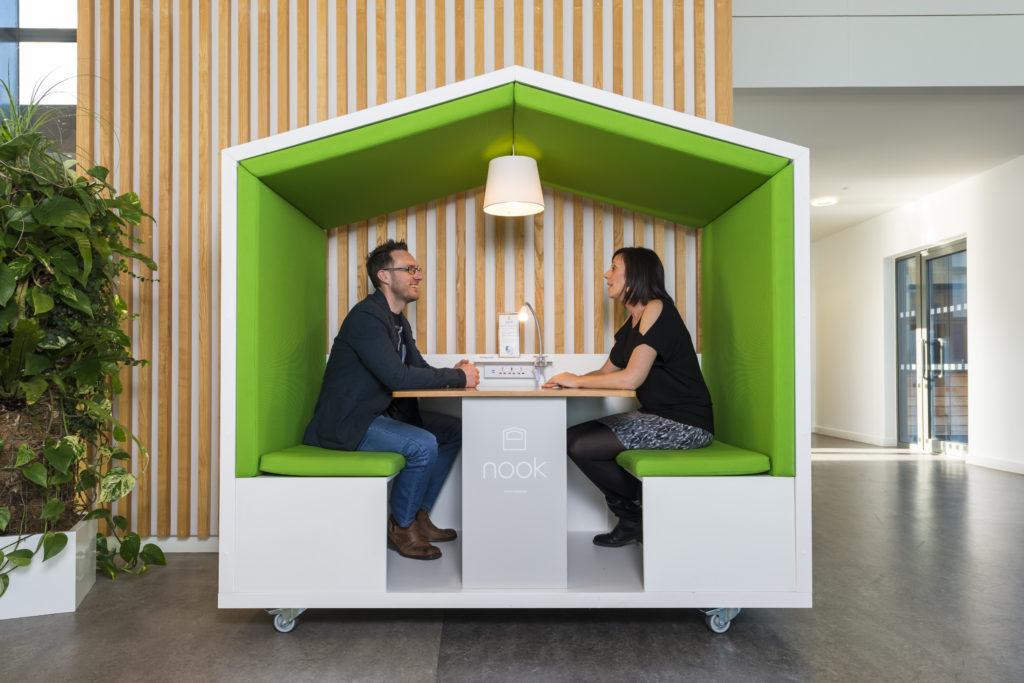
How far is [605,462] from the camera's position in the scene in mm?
3193

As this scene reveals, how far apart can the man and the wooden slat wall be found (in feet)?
1.98

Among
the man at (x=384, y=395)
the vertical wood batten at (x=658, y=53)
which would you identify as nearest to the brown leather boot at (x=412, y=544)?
the man at (x=384, y=395)

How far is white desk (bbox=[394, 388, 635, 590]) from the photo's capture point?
2.65m

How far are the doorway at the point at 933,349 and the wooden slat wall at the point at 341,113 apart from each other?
5856 millimetres

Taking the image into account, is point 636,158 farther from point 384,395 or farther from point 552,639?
point 552,639

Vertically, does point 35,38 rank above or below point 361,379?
above

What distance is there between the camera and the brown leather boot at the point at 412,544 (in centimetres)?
306

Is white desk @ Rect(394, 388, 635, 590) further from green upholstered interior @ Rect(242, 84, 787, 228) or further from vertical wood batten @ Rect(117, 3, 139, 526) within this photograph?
vertical wood batten @ Rect(117, 3, 139, 526)

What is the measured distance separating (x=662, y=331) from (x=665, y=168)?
0.68m

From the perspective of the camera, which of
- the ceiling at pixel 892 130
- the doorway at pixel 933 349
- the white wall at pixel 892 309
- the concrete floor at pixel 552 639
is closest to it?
the concrete floor at pixel 552 639

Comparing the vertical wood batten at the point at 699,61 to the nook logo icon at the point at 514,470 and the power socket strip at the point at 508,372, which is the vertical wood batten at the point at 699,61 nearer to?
the power socket strip at the point at 508,372

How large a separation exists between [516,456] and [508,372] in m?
1.07

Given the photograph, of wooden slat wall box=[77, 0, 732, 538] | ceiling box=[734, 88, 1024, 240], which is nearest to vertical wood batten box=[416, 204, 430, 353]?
wooden slat wall box=[77, 0, 732, 538]

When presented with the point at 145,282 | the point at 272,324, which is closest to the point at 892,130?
the point at 272,324
